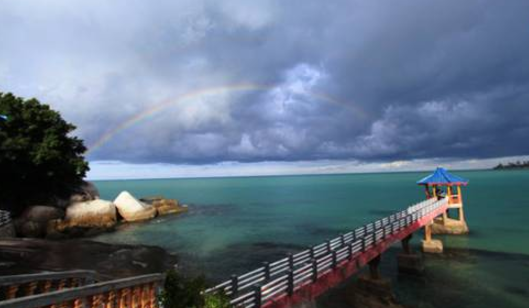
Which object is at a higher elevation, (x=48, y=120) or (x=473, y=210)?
(x=48, y=120)

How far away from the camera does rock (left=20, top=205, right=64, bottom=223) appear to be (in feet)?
108

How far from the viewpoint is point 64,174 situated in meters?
36.8

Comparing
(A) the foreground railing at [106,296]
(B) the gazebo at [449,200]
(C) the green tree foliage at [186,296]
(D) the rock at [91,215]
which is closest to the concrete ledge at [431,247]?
(B) the gazebo at [449,200]

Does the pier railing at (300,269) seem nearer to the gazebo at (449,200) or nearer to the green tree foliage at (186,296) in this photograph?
the green tree foliage at (186,296)

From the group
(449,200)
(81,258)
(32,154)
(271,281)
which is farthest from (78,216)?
(449,200)

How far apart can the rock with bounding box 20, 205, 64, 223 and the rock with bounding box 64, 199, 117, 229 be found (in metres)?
1.30

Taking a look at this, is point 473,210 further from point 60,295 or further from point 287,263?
point 60,295

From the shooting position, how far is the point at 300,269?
13.3m

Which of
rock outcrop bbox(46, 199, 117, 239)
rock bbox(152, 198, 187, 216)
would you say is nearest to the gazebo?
rock outcrop bbox(46, 199, 117, 239)

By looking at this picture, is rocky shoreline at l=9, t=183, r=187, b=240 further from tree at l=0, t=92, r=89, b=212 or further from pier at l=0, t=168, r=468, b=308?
pier at l=0, t=168, r=468, b=308

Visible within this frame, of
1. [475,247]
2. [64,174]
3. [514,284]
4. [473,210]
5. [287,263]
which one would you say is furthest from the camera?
[473,210]

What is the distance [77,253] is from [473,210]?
64716 millimetres

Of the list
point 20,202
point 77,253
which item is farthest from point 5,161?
point 77,253

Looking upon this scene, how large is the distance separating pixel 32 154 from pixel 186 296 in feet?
108
